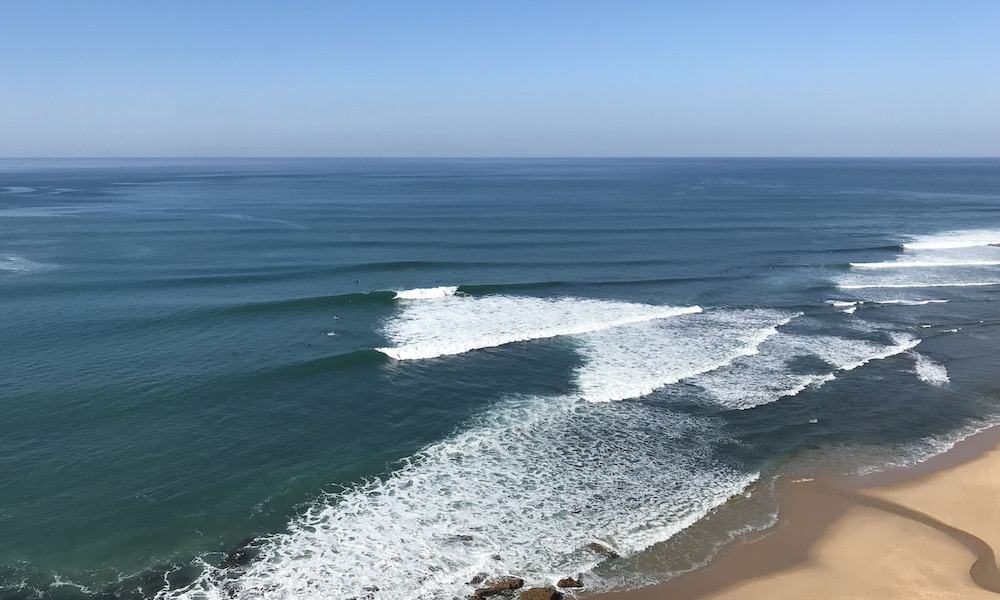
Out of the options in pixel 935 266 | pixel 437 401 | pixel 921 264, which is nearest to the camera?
pixel 437 401

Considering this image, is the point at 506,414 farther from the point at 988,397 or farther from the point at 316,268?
the point at 316,268

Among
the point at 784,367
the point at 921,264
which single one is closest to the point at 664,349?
the point at 784,367

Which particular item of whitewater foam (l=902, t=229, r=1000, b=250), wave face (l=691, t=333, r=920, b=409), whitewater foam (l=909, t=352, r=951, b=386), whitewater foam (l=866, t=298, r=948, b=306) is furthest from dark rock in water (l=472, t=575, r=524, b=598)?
whitewater foam (l=902, t=229, r=1000, b=250)

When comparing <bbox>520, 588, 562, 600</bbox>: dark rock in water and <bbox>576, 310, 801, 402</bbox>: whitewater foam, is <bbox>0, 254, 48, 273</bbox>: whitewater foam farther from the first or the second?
<bbox>520, 588, 562, 600</bbox>: dark rock in water

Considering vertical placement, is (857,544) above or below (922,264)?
below

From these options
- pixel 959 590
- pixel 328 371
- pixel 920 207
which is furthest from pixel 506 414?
pixel 920 207

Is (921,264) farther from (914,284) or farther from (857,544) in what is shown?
(857,544)
